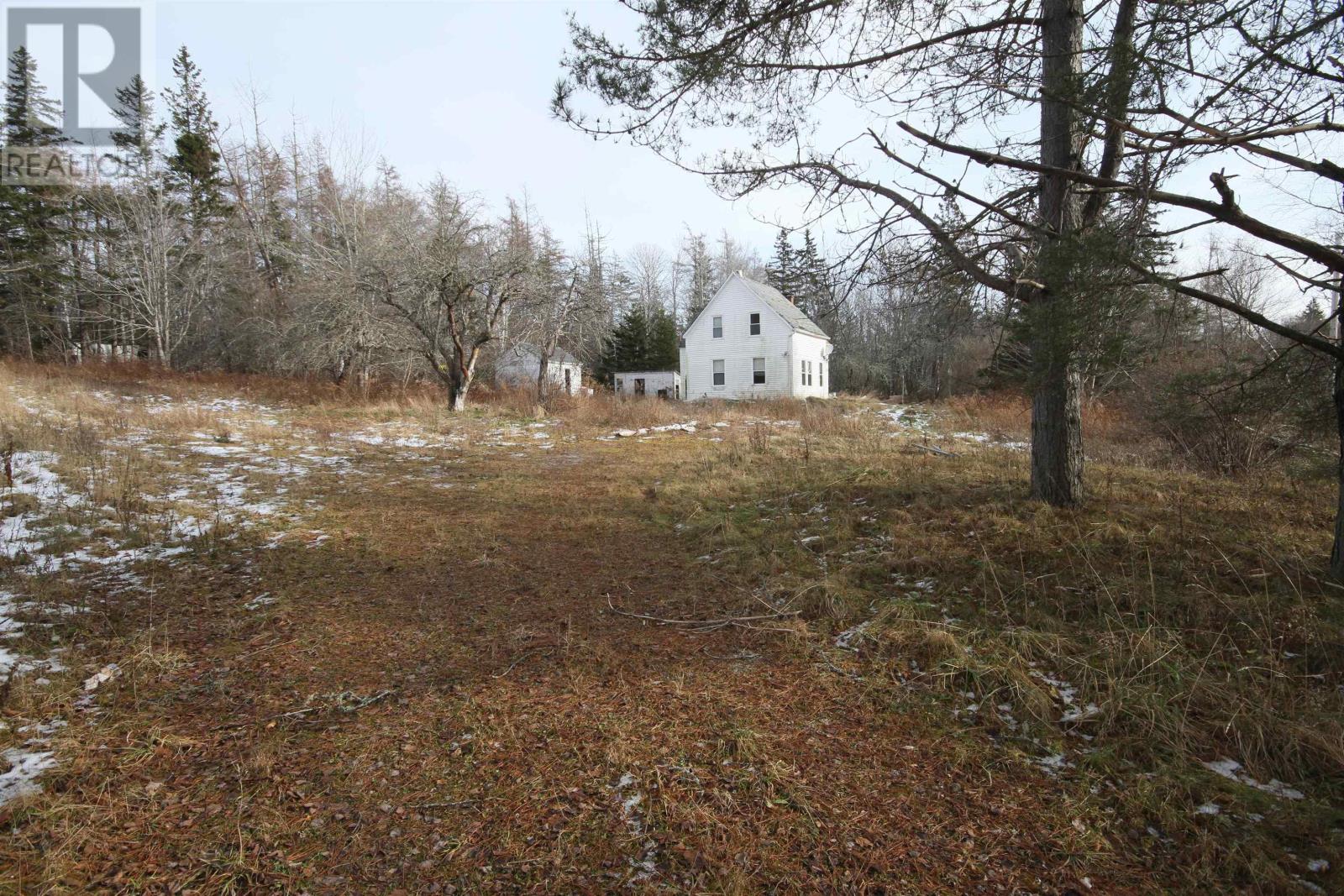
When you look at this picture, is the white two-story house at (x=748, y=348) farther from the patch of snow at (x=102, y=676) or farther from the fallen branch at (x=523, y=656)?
the patch of snow at (x=102, y=676)

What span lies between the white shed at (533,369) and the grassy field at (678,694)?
1564cm

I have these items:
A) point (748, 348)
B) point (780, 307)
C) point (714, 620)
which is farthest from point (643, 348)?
point (714, 620)

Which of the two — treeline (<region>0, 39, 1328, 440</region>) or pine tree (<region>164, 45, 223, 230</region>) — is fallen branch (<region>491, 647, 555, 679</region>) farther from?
pine tree (<region>164, 45, 223, 230</region>)

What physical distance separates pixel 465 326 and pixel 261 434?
7.42 m

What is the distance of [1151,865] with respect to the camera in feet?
6.49

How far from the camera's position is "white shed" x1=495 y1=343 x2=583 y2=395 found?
2173 cm

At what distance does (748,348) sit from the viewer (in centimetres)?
2770

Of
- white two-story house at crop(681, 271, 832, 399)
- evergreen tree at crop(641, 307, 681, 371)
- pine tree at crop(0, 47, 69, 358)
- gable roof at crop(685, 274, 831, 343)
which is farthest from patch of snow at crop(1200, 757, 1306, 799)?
evergreen tree at crop(641, 307, 681, 371)

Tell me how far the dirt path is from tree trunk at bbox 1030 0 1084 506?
2.54 meters

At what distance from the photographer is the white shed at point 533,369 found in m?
21.7

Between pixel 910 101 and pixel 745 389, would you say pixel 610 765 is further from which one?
pixel 745 389

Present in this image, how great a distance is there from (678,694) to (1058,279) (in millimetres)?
3352

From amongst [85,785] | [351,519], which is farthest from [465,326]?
[85,785]

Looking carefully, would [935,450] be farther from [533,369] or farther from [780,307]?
[533,369]
